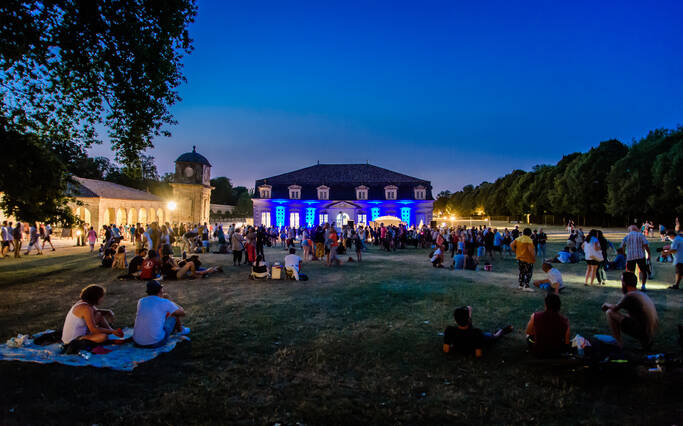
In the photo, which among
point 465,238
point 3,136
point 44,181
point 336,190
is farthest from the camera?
point 336,190

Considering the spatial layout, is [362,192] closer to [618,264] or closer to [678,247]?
[618,264]

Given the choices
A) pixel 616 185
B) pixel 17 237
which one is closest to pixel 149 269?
pixel 17 237

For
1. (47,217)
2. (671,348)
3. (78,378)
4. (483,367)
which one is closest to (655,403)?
(483,367)

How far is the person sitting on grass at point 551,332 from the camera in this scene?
4884 mm

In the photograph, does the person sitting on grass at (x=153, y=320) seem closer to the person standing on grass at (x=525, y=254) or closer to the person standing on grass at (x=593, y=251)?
the person standing on grass at (x=525, y=254)

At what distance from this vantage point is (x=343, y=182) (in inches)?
1738

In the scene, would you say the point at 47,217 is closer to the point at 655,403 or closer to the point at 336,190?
the point at 655,403

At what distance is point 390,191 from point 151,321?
37911 millimetres

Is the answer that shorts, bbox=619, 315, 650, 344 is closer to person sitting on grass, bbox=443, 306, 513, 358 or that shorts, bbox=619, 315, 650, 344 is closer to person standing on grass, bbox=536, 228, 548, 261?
person sitting on grass, bbox=443, 306, 513, 358

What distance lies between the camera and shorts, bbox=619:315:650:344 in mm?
5348

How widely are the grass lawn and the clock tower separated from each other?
2837 cm

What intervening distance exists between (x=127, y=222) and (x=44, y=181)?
29871 mm

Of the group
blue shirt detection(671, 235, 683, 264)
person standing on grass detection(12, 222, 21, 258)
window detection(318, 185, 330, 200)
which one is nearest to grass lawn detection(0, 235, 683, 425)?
blue shirt detection(671, 235, 683, 264)

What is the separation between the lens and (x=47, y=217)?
11.2 metres
